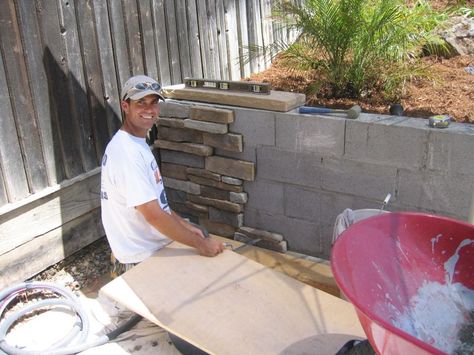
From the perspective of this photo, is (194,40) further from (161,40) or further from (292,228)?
(292,228)

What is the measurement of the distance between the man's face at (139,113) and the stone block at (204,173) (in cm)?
122

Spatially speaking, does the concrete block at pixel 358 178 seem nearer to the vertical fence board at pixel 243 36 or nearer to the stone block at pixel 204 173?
the stone block at pixel 204 173

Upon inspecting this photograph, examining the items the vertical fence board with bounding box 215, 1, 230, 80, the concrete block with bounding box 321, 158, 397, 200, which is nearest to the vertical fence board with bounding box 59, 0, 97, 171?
the vertical fence board with bounding box 215, 1, 230, 80

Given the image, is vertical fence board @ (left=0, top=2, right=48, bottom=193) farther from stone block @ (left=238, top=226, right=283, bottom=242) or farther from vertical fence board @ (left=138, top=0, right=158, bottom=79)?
stone block @ (left=238, top=226, right=283, bottom=242)

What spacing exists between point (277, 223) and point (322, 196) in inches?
20.5

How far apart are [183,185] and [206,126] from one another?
678 mm

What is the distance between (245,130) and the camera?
12.6 feet

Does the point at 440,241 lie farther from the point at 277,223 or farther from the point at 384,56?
the point at 384,56

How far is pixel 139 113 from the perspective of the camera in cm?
292

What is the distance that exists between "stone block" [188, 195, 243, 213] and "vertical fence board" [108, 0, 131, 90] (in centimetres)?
117

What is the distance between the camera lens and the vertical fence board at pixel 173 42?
4.35m

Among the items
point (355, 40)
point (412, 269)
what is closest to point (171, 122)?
point (355, 40)

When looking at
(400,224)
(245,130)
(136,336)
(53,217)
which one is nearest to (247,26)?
(245,130)

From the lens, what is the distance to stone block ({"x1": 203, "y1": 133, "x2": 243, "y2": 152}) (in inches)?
153
